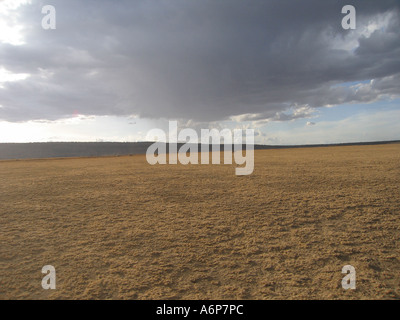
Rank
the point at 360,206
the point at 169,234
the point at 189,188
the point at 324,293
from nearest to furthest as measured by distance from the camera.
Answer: the point at 324,293
the point at 169,234
the point at 360,206
the point at 189,188

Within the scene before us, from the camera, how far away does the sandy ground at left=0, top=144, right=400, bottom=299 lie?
4285 millimetres

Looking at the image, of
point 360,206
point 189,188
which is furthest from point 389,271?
point 189,188

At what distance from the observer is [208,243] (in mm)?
5930

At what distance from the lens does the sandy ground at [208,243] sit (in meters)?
4.29

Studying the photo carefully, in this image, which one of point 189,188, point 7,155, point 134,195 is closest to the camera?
point 134,195

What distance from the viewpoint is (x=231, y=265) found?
4.95 meters

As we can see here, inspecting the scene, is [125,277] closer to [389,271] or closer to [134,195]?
[389,271]
